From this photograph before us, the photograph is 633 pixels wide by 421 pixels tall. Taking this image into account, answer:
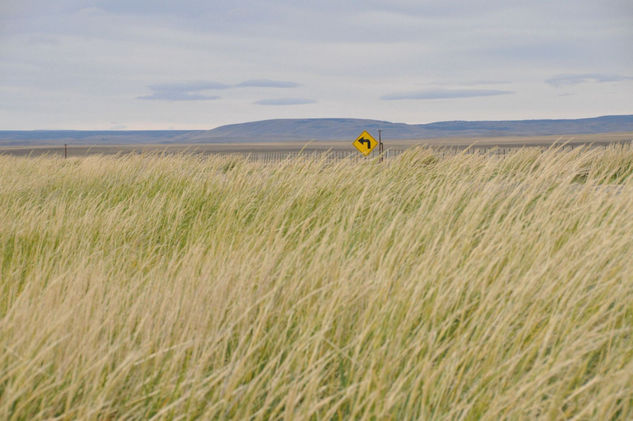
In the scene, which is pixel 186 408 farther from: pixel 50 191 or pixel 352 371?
pixel 50 191

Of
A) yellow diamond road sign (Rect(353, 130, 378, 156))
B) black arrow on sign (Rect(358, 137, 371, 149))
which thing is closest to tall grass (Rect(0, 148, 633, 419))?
yellow diamond road sign (Rect(353, 130, 378, 156))

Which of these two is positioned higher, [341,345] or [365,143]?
[365,143]

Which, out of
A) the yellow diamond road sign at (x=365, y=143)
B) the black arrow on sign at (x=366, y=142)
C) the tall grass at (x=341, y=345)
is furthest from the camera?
the black arrow on sign at (x=366, y=142)

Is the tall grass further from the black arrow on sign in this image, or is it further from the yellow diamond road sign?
the black arrow on sign

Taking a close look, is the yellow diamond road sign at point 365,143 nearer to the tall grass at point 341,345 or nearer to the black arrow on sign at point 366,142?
the black arrow on sign at point 366,142

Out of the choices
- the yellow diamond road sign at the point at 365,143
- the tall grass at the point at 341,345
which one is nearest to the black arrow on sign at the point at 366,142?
the yellow diamond road sign at the point at 365,143

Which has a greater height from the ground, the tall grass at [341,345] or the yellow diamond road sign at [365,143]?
the yellow diamond road sign at [365,143]

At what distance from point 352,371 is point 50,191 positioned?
7.07 meters

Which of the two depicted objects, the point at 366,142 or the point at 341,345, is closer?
the point at 341,345

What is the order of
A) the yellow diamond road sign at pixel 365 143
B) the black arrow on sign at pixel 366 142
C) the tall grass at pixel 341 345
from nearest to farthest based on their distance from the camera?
1. the tall grass at pixel 341 345
2. the yellow diamond road sign at pixel 365 143
3. the black arrow on sign at pixel 366 142

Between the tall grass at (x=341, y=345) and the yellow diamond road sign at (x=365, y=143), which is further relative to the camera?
the yellow diamond road sign at (x=365, y=143)

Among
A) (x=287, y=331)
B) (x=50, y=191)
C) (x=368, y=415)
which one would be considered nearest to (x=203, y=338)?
(x=287, y=331)

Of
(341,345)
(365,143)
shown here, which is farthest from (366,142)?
(341,345)

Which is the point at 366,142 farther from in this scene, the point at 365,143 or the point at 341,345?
the point at 341,345
